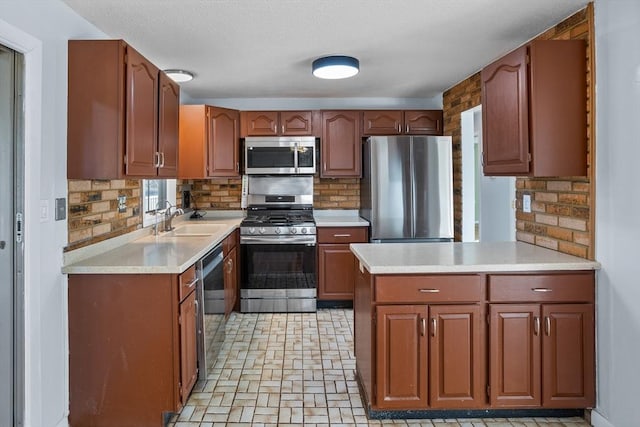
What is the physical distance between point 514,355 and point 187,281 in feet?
5.85

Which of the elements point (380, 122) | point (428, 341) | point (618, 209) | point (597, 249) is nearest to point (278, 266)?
point (380, 122)

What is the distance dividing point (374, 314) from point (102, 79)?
6.03 feet

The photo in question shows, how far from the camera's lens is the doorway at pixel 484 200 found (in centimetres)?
412

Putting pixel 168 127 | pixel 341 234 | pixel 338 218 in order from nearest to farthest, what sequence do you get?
1. pixel 168 127
2. pixel 341 234
3. pixel 338 218

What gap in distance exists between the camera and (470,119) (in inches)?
162

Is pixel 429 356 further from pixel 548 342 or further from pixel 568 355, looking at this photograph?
pixel 568 355

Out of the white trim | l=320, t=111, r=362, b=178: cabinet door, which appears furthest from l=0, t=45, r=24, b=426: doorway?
l=320, t=111, r=362, b=178: cabinet door

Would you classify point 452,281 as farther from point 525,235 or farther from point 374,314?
point 525,235

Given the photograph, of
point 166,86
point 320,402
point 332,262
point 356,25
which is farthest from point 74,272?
point 332,262

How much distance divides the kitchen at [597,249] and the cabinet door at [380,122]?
2455 millimetres

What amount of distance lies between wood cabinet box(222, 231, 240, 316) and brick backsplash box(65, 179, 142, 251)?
2.70ft

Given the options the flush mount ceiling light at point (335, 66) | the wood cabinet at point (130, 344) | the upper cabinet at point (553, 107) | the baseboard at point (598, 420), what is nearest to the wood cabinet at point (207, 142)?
the flush mount ceiling light at point (335, 66)

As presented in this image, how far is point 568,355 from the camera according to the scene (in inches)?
Result: 88.0

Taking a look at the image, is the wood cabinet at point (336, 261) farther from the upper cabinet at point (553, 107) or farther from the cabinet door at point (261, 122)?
the upper cabinet at point (553, 107)
